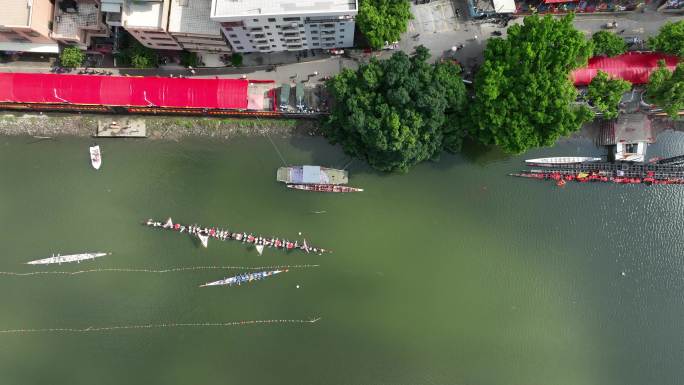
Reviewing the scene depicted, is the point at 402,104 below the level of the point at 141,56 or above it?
below

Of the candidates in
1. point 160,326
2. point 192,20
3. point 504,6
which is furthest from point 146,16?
point 504,6

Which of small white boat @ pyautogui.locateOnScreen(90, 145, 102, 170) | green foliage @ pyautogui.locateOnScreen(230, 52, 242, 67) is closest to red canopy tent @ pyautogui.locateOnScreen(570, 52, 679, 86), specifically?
green foliage @ pyautogui.locateOnScreen(230, 52, 242, 67)

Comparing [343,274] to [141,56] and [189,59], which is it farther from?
[141,56]

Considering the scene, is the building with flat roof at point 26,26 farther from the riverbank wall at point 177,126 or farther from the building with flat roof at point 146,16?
the building with flat roof at point 146,16

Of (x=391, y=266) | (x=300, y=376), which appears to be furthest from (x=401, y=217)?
(x=300, y=376)

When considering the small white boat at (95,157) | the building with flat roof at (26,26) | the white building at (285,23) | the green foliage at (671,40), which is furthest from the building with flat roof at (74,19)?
the green foliage at (671,40)

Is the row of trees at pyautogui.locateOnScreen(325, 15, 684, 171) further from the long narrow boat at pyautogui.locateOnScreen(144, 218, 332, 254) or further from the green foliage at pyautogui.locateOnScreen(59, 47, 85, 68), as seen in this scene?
the green foliage at pyautogui.locateOnScreen(59, 47, 85, 68)
